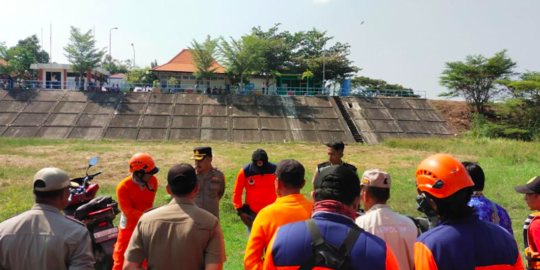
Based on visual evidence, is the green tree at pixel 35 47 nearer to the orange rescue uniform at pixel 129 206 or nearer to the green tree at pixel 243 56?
the green tree at pixel 243 56

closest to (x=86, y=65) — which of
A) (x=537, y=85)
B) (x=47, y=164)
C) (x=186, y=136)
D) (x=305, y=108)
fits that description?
(x=186, y=136)

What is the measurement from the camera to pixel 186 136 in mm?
27641

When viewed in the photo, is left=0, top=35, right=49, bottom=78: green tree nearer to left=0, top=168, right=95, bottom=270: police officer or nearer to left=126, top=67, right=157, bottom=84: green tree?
left=126, top=67, right=157, bottom=84: green tree

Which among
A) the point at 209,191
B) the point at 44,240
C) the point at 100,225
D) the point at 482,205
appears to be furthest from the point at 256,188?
the point at 44,240

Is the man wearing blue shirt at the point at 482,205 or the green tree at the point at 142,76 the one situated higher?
the green tree at the point at 142,76

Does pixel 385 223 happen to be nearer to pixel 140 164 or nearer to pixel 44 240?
pixel 44 240

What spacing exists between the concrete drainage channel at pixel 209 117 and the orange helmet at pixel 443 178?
82.4 feet

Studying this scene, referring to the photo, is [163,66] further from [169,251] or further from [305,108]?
[169,251]

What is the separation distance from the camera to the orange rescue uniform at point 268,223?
10.3 ft

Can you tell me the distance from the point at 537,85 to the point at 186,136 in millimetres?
25769

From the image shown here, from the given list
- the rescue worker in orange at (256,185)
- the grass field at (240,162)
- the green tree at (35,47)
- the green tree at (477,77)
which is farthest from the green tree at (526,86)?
the green tree at (35,47)

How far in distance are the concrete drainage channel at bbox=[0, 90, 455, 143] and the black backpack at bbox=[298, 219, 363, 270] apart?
83.2 feet

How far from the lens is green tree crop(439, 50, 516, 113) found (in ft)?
113

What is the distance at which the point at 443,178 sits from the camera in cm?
238
